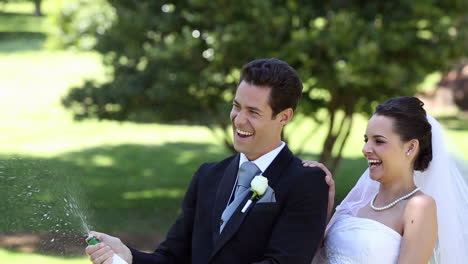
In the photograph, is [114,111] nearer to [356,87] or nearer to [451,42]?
[356,87]

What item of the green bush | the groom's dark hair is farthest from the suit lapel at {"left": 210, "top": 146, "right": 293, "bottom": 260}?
the green bush

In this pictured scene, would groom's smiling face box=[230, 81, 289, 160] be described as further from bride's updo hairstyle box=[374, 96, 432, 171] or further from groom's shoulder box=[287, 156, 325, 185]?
bride's updo hairstyle box=[374, 96, 432, 171]

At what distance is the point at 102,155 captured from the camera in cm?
1778

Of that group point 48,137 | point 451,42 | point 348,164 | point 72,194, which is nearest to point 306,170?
point 72,194

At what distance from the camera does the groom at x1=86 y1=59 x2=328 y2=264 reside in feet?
10.8

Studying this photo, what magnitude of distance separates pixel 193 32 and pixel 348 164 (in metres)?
8.37

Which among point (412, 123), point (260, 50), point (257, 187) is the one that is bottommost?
point (257, 187)

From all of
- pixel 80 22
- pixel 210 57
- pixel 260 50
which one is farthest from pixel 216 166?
pixel 80 22

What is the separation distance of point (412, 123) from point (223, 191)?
965mm

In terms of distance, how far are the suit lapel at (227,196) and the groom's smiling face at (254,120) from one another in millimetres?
92

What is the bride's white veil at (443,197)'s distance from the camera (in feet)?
12.5

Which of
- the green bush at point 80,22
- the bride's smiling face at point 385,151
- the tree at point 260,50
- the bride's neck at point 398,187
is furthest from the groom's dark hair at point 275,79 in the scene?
the green bush at point 80,22

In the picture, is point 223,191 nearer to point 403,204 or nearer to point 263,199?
point 263,199

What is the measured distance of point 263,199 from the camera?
10.9ft
